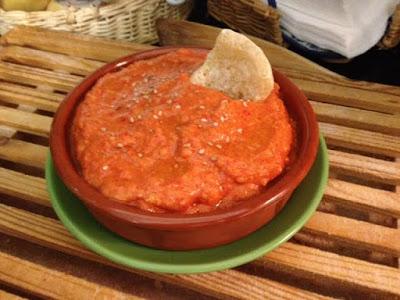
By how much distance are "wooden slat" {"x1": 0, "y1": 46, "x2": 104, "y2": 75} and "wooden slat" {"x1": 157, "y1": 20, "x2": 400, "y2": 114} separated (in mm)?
Result: 217

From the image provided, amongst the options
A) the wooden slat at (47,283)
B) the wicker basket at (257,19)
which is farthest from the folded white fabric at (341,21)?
the wooden slat at (47,283)

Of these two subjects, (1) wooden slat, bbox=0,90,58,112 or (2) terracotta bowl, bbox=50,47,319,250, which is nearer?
(2) terracotta bowl, bbox=50,47,319,250

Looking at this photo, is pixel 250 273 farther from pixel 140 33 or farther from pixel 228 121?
pixel 140 33

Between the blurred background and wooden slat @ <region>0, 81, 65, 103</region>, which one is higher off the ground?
wooden slat @ <region>0, 81, 65, 103</region>

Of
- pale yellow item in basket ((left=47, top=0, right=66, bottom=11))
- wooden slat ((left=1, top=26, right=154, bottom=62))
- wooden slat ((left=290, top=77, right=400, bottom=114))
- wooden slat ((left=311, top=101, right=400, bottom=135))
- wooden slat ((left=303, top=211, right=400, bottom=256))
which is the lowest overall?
wooden slat ((left=303, top=211, right=400, bottom=256))

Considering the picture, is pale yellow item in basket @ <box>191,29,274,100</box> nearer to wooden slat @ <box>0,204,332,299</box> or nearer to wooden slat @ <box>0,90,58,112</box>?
wooden slat @ <box>0,204,332,299</box>

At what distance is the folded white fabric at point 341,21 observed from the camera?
1194 mm

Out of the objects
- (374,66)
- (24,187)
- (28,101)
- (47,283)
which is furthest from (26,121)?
(374,66)

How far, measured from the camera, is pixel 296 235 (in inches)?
32.6

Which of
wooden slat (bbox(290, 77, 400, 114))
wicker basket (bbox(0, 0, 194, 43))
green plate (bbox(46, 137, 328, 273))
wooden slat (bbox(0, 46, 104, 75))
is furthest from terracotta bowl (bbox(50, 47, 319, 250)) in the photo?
wicker basket (bbox(0, 0, 194, 43))

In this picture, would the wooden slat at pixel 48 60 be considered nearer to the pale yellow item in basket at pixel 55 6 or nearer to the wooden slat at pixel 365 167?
the pale yellow item in basket at pixel 55 6

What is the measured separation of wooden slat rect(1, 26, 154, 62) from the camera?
3.99ft

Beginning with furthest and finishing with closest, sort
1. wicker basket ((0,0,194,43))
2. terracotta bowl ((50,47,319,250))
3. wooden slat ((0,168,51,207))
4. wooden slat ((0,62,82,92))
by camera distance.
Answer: wicker basket ((0,0,194,43)), wooden slat ((0,62,82,92)), wooden slat ((0,168,51,207)), terracotta bowl ((50,47,319,250))

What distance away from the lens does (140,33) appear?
1.46 meters
